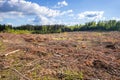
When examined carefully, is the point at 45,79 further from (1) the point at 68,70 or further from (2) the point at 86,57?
(2) the point at 86,57

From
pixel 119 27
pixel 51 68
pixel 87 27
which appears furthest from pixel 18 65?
pixel 87 27

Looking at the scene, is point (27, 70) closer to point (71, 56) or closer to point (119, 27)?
point (71, 56)

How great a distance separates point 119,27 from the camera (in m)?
36.9

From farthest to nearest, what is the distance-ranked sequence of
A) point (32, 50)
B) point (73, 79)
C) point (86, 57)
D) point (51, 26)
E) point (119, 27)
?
point (51, 26)
point (119, 27)
point (32, 50)
point (86, 57)
point (73, 79)

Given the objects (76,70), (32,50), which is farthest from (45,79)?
(32,50)

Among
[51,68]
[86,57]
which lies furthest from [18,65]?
[86,57]

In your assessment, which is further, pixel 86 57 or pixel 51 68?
pixel 86 57

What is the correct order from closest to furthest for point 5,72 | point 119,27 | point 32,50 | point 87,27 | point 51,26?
point 5,72
point 32,50
point 119,27
point 87,27
point 51,26

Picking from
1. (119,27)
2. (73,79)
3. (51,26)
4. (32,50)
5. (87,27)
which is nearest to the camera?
(73,79)

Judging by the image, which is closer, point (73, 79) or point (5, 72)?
point (73, 79)

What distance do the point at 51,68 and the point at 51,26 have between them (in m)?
39.2

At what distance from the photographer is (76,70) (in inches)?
241

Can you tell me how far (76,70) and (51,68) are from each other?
0.76 metres

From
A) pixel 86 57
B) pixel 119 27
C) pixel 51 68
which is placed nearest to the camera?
pixel 51 68
